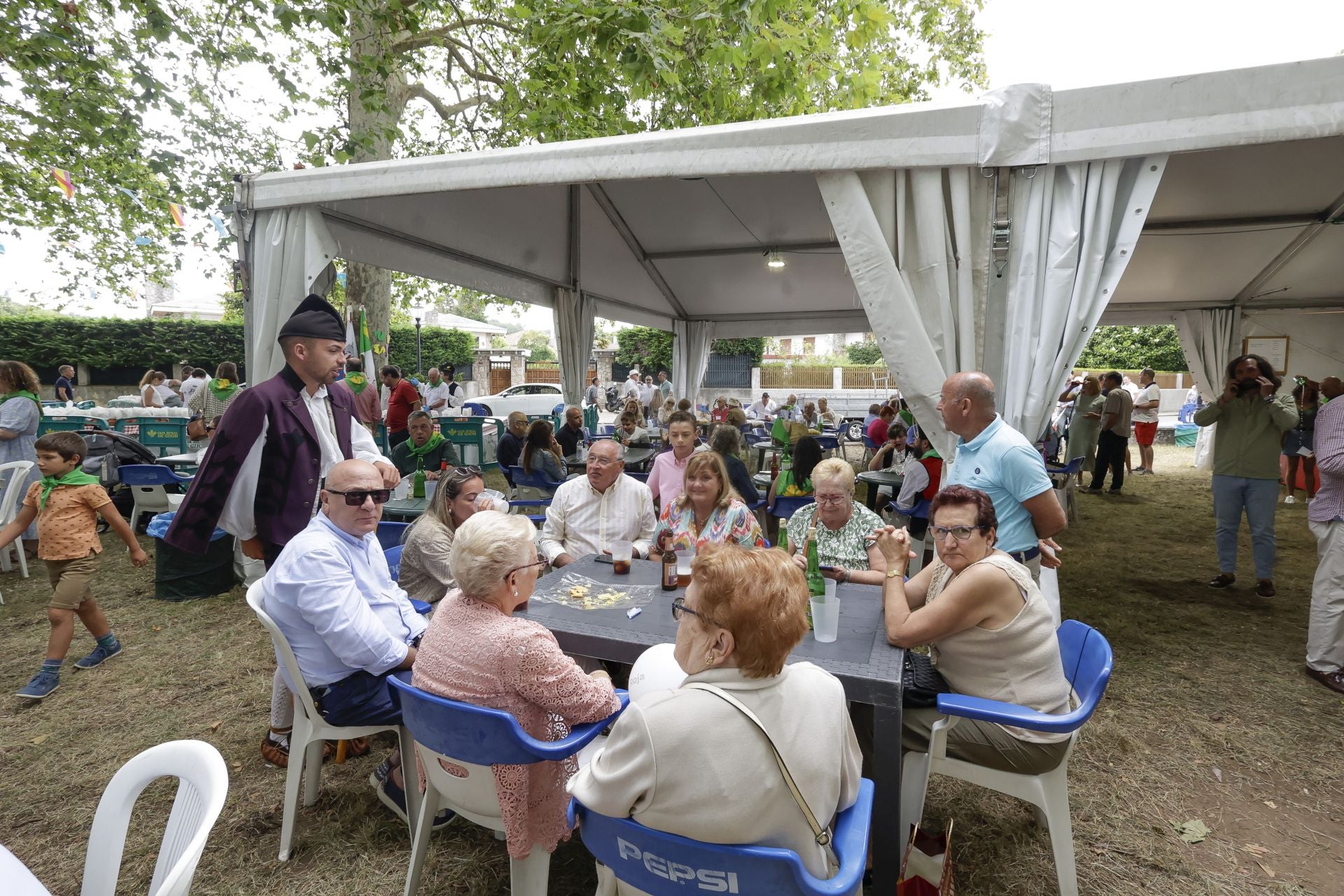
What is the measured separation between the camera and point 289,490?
273cm

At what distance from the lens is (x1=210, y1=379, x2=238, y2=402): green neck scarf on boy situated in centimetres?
675

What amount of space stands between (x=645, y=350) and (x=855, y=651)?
25.7m

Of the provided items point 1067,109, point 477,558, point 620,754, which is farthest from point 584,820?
point 1067,109

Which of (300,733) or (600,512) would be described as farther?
(600,512)

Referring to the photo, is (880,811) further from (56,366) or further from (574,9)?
(56,366)

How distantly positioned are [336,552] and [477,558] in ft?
2.67

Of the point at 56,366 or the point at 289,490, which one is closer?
the point at 289,490

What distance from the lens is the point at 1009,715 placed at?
1.77 meters

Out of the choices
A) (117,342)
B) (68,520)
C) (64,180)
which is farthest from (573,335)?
(117,342)

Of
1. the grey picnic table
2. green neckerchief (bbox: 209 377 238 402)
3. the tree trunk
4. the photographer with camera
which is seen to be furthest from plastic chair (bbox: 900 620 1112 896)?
green neckerchief (bbox: 209 377 238 402)

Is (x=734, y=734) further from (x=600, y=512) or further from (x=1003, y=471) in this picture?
(x=600, y=512)

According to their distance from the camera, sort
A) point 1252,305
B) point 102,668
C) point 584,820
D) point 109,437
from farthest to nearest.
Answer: point 1252,305
point 109,437
point 102,668
point 584,820

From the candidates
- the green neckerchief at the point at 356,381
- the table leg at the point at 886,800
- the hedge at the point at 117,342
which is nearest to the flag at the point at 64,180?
the green neckerchief at the point at 356,381

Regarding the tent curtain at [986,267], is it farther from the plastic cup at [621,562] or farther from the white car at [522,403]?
the white car at [522,403]
